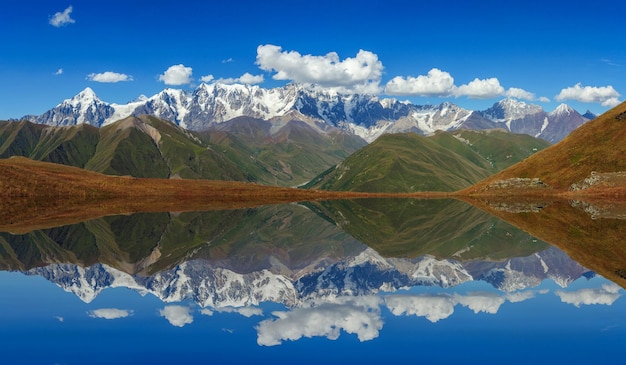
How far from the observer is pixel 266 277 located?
1986 inches

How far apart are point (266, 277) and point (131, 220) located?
233 ft

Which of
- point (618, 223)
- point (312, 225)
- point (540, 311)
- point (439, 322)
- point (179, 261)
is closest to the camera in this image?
point (439, 322)

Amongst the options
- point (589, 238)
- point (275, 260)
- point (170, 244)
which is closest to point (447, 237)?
point (589, 238)

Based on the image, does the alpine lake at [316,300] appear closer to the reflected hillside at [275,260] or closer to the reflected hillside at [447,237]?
the reflected hillside at [275,260]

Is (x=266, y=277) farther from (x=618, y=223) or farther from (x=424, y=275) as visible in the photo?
(x=618, y=223)

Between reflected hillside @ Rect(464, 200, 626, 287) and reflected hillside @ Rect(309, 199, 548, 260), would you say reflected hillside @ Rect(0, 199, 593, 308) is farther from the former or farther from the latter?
reflected hillside @ Rect(464, 200, 626, 287)

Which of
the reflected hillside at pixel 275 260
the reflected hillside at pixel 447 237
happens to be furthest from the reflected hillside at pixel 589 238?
the reflected hillside at pixel 447 237

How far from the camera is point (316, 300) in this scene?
37.9 metres

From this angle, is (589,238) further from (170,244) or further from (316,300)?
(170,244)

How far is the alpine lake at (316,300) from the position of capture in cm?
2670

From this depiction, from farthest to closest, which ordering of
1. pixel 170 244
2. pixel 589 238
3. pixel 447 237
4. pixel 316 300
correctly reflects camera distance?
pixel 447 237
pixel 170 244
pixel 589 238
pixel 316 300

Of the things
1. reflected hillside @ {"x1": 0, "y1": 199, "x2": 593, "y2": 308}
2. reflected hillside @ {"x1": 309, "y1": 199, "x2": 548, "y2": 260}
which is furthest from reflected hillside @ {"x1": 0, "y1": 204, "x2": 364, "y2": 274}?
reflected hillside @ {"x1": 309, "y1": 199, "x2": 548, "y2": 260}

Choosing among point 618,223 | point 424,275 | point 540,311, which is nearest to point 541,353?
point 540,311

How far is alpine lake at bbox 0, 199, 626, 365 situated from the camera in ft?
87.6
